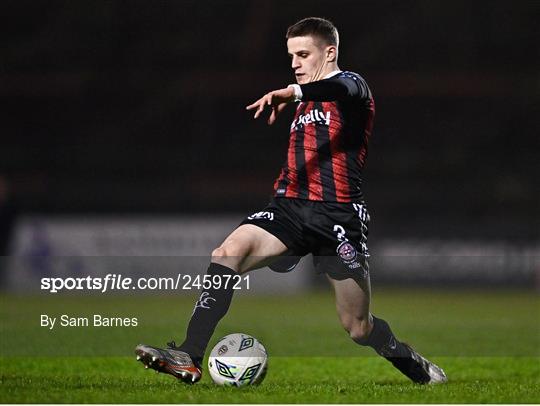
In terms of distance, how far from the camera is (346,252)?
18.7 feet

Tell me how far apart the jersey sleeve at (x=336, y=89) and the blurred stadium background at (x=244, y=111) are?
1288 cm

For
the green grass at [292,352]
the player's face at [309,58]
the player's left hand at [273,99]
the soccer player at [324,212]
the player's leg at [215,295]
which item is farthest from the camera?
the player's face at [309,58]

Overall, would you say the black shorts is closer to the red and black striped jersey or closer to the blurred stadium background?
the red and black striped jersey

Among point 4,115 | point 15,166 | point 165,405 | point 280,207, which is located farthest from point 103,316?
point 4,115

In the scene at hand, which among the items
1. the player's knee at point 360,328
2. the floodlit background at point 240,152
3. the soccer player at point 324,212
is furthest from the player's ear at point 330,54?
the floodlit background at point 240,152

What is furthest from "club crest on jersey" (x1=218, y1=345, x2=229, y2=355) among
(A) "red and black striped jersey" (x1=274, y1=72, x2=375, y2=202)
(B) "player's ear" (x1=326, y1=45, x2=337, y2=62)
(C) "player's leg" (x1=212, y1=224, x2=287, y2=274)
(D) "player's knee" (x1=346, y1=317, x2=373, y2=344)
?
(B) "player's ear" (x1=326, y1=45, x2=337, y2=62)

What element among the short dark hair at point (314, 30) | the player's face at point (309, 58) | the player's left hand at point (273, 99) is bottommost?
the player's left hand at point (273, 99)

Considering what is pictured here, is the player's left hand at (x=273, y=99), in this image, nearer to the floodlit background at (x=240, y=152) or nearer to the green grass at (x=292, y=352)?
the green grass at (x=292, y=352)

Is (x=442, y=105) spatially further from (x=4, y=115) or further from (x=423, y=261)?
(x=4, y=115)

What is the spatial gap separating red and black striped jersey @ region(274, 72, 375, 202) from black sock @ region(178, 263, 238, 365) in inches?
28.2

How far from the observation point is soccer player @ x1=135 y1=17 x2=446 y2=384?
18.4 ft

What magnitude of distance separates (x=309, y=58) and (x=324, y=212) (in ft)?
2.97

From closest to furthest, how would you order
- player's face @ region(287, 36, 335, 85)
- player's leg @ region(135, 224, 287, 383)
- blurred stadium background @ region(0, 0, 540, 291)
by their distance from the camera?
player's leg @ region(135, 224, 287, 383) < player's face @ region(287, 36, 335, 85) < blurred stadium background @ region(0, 0, 540, 291)

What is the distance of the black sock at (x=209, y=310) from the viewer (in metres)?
5.35
